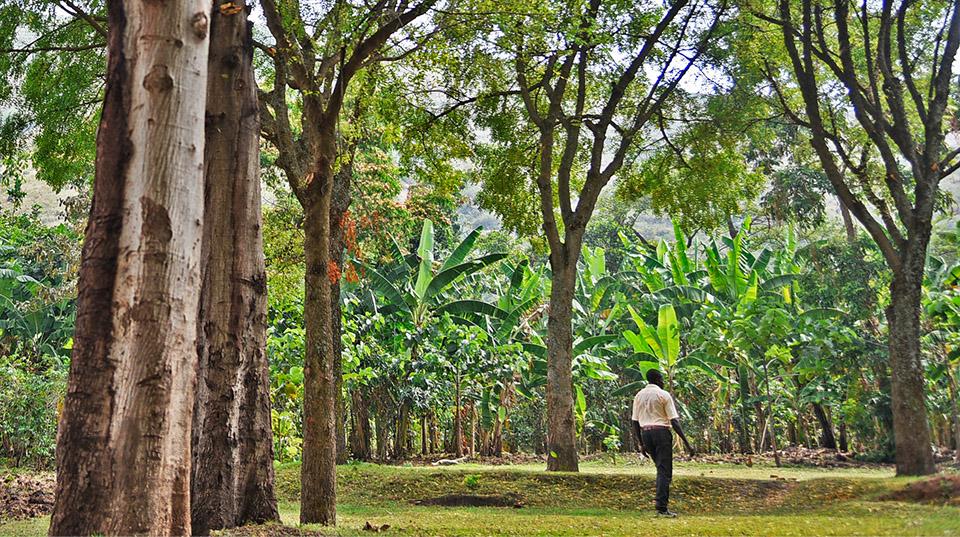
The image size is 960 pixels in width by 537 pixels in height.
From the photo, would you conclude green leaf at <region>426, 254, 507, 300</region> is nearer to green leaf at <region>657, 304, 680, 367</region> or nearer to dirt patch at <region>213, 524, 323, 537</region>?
green leaf at <region>657, 304, 680, 367</region>

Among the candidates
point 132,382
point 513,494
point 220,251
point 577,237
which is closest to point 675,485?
point 513,494

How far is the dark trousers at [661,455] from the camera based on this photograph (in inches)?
367

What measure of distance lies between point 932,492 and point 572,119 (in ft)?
27.1

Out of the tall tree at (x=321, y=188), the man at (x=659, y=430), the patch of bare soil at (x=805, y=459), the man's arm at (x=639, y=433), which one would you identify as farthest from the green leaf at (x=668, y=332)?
the tall tree at (x=321, y=188)

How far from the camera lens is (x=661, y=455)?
9.44 metres

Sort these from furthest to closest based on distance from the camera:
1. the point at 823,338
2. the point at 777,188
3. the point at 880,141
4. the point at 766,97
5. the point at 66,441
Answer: the point at 777,188
the point at 823,338
the point at 766,97
the point at 880,141
the point at 66,441

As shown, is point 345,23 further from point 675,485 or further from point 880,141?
point 880,141

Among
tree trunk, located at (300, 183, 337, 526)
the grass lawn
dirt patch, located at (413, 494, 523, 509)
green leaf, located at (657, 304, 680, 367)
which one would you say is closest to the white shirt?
the grass lawn

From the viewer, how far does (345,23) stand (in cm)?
775

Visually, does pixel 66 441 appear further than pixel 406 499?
No

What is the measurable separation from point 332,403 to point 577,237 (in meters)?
7.81

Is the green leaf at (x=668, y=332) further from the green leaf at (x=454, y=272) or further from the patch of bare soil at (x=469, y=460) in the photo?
the patch of bare soil at (x=469, y=460)

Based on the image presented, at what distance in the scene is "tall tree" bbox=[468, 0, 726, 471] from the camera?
1341 cm

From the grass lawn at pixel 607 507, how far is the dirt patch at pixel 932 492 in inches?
9.1
